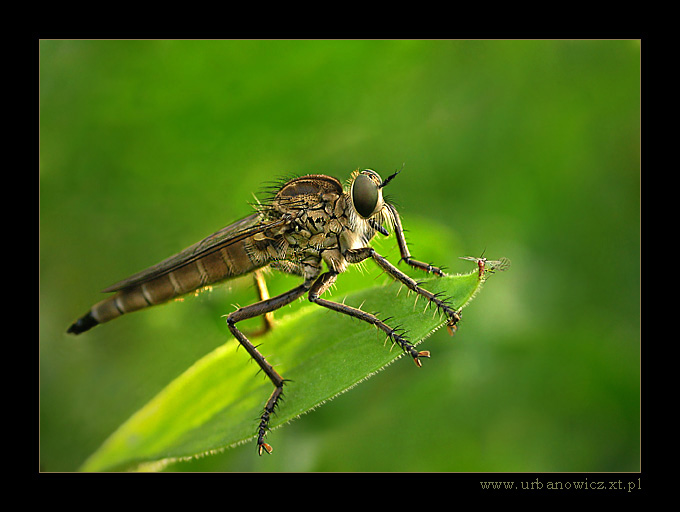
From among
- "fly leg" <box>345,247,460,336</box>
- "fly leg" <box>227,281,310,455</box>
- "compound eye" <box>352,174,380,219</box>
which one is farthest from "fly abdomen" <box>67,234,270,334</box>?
"compound eye" <box>352,174,380,219</box>

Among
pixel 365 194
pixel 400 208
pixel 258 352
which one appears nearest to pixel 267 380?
pixel 258 352

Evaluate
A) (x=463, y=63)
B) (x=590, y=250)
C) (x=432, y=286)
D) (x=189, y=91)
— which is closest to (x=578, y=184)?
(x=590, y=250)

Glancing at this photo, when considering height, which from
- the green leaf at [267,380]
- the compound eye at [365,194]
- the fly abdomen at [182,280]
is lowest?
the green leaf at [267,380]

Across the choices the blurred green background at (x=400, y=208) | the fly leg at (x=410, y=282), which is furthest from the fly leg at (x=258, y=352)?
the blurred green background at (x=400, y=208)

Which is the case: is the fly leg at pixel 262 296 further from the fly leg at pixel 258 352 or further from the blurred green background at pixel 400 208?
the fly leg at pixel 258 352

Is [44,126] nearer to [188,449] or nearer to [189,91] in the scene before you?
[189,91]

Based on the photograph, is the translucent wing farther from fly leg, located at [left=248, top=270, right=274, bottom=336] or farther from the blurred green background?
the blurred green background
